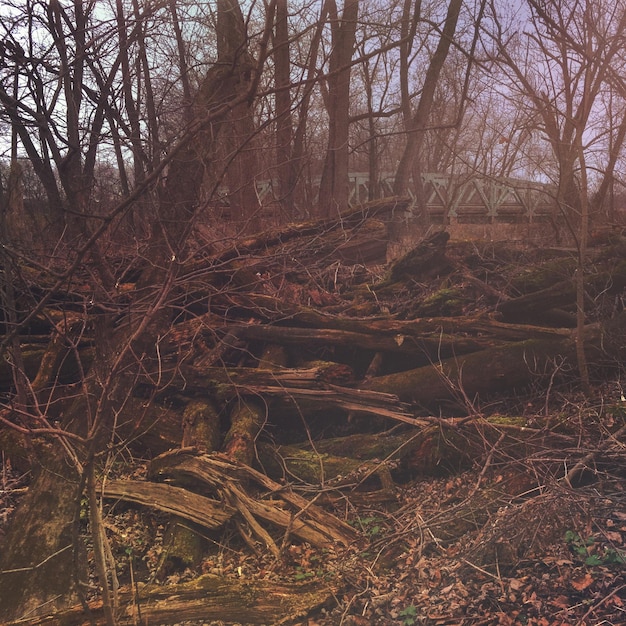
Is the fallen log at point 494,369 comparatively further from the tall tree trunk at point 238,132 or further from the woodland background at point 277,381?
the tall tree trunk at point 238,132

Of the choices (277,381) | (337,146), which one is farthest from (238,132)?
(337,146)

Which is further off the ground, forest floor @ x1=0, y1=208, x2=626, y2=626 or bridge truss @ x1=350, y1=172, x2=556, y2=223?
bridge truss @ x1=350, y1=172, x2=556, y2=223

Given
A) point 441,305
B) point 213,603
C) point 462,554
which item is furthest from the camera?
point 441,305

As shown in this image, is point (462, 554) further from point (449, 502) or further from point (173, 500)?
point (173, 500)

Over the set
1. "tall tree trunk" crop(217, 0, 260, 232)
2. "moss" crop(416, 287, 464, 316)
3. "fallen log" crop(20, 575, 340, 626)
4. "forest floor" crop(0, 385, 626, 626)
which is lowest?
"fallen log" crop(20, 575, 340, 626)

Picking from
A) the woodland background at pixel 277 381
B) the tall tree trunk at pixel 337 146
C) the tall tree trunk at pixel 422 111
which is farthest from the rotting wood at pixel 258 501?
the tall tree trunk at pixel 422 111

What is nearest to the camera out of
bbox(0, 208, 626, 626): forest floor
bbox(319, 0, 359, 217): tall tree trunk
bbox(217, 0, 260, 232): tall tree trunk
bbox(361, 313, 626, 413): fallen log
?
bbox(0, 208, 626, 626): forest floor

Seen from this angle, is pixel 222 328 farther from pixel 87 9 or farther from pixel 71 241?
pixel 87 9

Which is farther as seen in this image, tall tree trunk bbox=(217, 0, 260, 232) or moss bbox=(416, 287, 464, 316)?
moss bbox=(416, 287, 464, 316)

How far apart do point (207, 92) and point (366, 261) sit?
12.4ft

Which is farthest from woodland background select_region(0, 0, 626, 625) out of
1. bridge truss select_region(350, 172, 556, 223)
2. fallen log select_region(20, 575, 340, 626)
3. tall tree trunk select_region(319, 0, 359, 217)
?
bridge truss select_region(350, 172, 556, 223)

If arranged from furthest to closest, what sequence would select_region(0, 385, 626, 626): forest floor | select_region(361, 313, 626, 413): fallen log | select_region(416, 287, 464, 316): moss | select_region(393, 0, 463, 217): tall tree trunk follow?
select_region(393, 0, 463, 217): tall tree trunk → select_region(416, 287, 464, 316): moss → select_region(361, 313, 626, 413): fallen log → select_region(0, 385, 626, 626): forest floor

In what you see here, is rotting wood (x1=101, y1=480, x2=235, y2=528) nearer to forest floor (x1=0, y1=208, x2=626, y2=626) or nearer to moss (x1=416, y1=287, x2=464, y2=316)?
forest floor (x1=0, y1=208, x2=626, y2=626)

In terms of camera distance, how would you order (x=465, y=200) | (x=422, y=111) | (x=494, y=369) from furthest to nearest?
(x=465, y=200)
(x=422, y=111)
(x=494, y=369)
